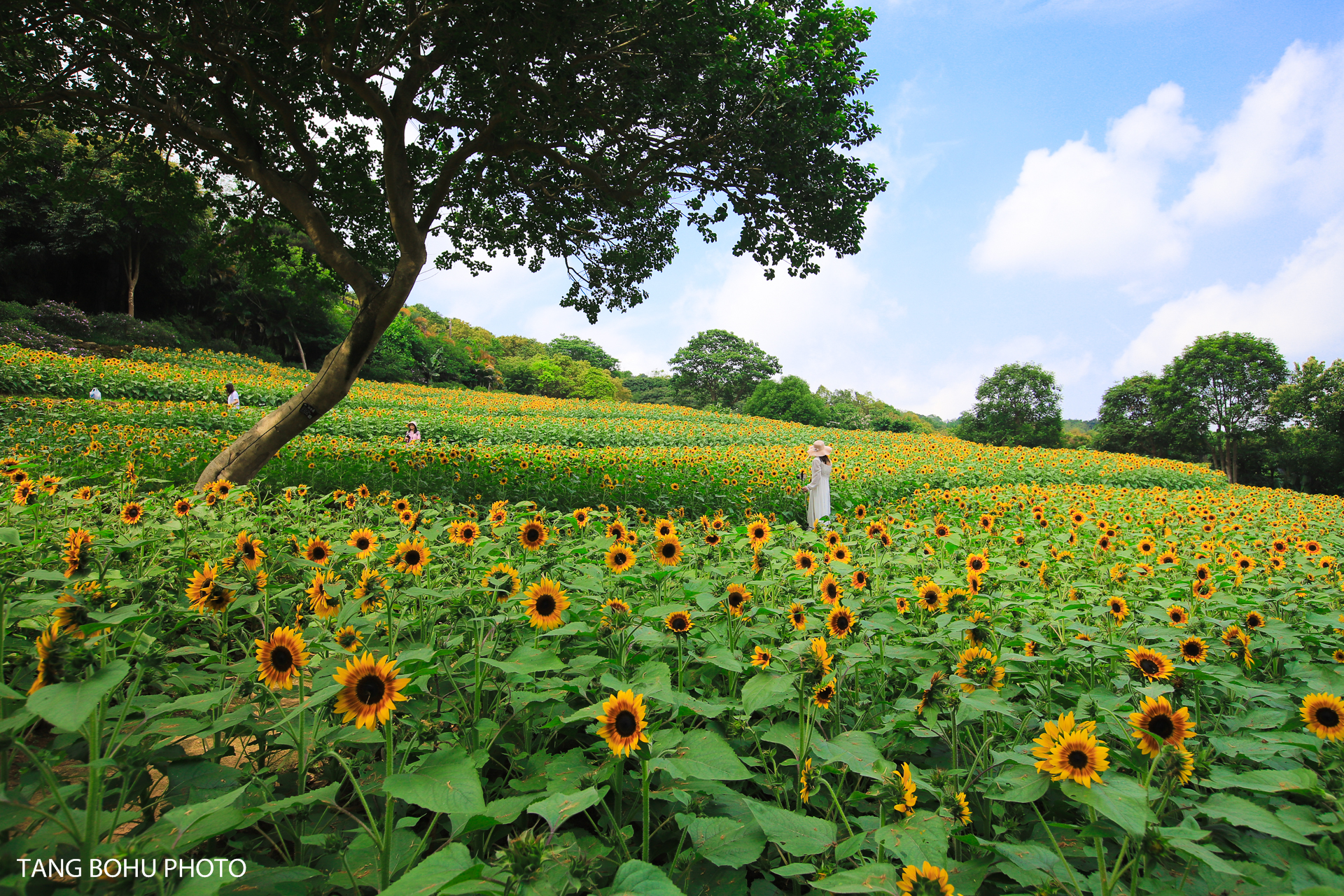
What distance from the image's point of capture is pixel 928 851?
1.30 m

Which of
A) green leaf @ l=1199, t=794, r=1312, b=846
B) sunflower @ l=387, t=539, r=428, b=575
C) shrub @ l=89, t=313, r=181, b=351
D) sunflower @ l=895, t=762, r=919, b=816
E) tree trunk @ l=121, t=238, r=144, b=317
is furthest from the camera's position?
tree trunk @ l=121, t=238, r=144, b=317

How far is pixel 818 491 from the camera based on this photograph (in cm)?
739

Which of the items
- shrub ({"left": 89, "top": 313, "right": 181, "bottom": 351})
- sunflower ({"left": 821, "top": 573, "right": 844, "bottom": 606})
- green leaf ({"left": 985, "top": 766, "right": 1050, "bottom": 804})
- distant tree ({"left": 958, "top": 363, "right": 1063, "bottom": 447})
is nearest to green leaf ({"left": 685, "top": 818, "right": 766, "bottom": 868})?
green leaf ({"left": 985, "top": 766, "right": 1050, "bottom": 804})

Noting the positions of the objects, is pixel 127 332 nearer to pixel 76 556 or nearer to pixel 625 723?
pixel 76 556

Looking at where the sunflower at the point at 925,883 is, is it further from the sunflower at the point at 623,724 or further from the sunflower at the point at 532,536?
the sunflower at the point at 532,536

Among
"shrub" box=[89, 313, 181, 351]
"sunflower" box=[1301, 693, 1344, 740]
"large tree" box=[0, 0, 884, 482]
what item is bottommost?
"sunflower" box=[1301, 693, 1344, 740]

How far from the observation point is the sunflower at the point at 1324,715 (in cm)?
153

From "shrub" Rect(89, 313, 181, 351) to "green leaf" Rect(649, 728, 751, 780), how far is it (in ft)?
102

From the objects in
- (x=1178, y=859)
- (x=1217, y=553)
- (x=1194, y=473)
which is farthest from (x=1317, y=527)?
(x=1194, y=473)

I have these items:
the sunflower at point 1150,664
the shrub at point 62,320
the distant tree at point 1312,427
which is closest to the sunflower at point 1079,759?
the sunflower at point 1150,664

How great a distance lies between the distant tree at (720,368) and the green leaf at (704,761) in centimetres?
5914

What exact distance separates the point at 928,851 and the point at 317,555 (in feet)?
7.46

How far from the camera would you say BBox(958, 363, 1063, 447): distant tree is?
151 feet

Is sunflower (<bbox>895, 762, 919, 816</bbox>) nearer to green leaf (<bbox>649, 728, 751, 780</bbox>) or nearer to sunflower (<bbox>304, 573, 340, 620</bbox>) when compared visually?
green leaf (<bbox>649, 728, 751, 780</bbox>)
